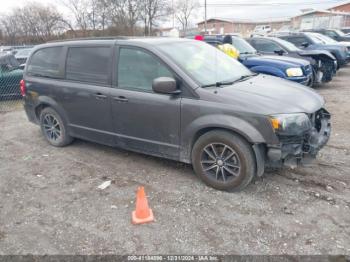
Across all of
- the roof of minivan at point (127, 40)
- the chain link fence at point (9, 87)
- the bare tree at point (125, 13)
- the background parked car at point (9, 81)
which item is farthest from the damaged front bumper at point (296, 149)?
the bare tree at point (125, 13)

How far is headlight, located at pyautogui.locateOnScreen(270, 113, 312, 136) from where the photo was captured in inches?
117

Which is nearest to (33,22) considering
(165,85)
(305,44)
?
(305,44)

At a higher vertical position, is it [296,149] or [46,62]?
[46,62]

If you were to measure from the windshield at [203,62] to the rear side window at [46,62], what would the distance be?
6.28 ft

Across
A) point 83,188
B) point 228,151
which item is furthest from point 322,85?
point 83,188

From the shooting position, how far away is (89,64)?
4207mm

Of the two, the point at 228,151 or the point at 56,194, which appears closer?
the point at 228,151

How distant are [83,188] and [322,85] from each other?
9.63 m

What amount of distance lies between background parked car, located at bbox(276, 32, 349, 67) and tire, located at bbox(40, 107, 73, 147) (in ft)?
33.8

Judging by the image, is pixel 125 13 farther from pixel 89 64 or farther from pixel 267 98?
pixel 267 98

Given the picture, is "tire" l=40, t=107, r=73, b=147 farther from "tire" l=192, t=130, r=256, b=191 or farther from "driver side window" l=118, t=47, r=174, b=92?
"tire" l=192, t=130, r=256, b=191

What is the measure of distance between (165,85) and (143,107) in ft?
1.76

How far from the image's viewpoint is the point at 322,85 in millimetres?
10367

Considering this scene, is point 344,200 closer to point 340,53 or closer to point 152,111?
point 152,111
